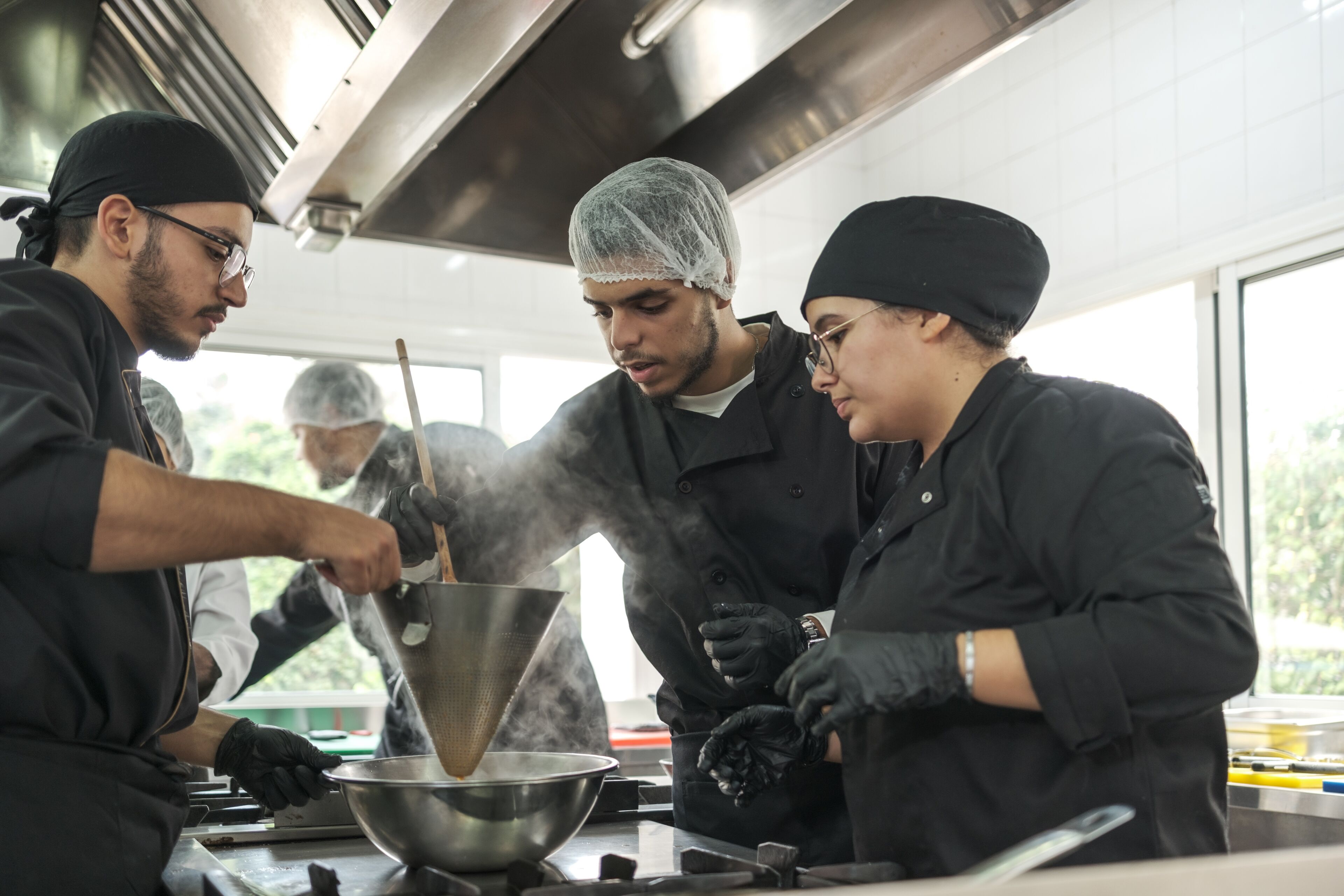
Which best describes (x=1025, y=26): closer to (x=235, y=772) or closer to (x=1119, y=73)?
(x=235, y=772)

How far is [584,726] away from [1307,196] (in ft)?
8.80

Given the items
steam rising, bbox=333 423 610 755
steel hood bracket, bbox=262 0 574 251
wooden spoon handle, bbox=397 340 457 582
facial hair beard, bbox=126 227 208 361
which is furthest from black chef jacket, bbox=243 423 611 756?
facial hair beard, bbox=126 227 208 361

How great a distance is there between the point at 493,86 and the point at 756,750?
1.14 meters

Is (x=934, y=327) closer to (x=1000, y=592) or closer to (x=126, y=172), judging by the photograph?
(x=1000, y=592)

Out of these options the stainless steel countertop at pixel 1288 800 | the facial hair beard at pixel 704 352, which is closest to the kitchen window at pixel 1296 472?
the stainless steel countertop at pixel 1288 800

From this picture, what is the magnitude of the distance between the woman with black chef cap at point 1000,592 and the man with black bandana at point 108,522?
580 millimetres

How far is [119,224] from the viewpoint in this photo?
1467 millimetres

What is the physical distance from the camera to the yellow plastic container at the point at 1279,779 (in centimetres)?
184

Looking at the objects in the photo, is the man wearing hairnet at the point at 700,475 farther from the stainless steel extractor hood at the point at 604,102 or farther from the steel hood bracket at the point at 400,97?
the steel hood bracket at the point at 400,97

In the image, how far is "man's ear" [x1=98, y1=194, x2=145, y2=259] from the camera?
1456 mm

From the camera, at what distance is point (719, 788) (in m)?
1.66

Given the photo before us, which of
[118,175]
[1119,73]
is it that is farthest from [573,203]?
[1119,73]

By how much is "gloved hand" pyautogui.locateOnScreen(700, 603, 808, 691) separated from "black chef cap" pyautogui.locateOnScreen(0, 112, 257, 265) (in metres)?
0.91

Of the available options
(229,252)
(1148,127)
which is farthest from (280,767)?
(1148,127)
